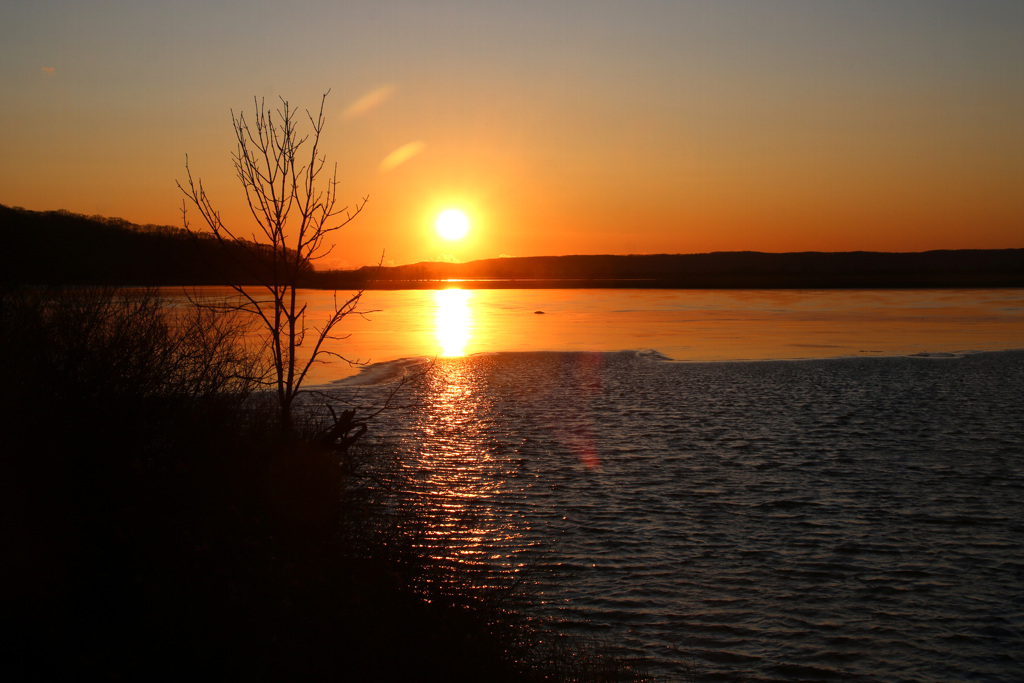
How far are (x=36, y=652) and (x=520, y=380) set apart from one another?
846 inches

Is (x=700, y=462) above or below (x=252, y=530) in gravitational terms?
below

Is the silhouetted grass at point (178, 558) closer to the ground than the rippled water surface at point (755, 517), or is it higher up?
higher up

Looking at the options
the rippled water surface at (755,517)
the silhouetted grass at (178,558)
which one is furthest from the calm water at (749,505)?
the silhouetted grass at (178,558)

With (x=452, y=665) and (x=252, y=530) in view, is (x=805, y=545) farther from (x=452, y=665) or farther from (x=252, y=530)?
(x=252, y=530)

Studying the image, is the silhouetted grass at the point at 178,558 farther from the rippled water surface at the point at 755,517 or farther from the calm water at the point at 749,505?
the calm water at the point at 749,505

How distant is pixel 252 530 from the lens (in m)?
8.36

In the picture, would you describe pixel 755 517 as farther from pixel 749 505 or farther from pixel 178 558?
pixel 178 558

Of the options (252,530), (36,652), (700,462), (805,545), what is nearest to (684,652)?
(805,545)

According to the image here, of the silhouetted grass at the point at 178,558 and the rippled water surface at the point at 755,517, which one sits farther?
the rippled water surface at the point at 755,517

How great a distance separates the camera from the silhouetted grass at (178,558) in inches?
244

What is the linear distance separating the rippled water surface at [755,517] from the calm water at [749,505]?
0.04m

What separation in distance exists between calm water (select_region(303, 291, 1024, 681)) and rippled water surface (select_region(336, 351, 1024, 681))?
0.13ft

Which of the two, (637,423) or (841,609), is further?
→ (637,423)

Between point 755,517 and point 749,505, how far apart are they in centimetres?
59
